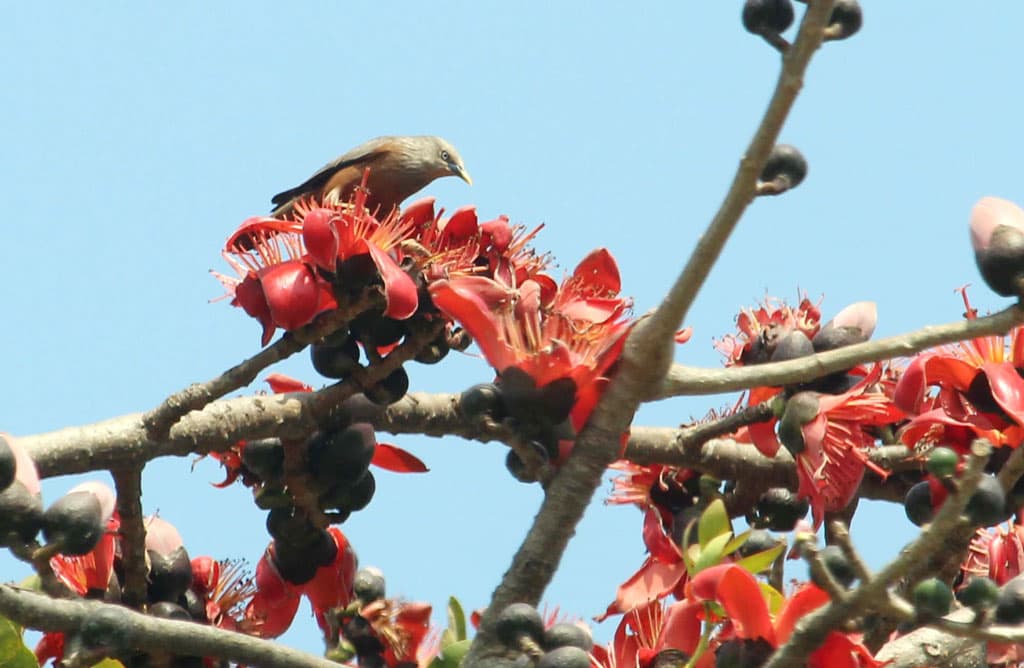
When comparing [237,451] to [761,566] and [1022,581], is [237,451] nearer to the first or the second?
[761,566]

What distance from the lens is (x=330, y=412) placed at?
3434mm

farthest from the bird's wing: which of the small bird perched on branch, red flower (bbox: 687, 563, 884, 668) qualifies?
red flower (bbox: 687, 563, 884, 668)

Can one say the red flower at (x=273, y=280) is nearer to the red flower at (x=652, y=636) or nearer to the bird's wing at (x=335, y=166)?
the red flower at (x=652, y=636)

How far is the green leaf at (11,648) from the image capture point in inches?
113

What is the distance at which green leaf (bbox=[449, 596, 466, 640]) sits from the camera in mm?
3652

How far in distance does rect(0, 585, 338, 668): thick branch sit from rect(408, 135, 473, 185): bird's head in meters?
4.74

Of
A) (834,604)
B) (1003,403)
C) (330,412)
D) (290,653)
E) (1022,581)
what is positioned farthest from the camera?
(330,412)

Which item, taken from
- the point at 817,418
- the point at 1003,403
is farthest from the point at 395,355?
the point at 1003,403

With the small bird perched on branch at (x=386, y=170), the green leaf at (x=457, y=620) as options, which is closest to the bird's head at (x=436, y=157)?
the small bird perched on branch at (x=386, y=170)

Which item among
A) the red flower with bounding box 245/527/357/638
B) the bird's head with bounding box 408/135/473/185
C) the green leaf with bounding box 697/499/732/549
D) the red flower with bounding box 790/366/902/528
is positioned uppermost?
the bird's head with bounding box 408/135/473/185

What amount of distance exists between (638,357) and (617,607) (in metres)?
0.82

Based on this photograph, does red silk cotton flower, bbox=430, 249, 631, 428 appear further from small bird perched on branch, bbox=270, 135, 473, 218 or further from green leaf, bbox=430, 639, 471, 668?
small bird perched on branch, bbox=270, 135, 473, 218

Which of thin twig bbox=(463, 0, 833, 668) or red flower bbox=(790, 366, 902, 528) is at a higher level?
red flower bbox=(790, 366, 902, 528)

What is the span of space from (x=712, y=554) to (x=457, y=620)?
882 mm
